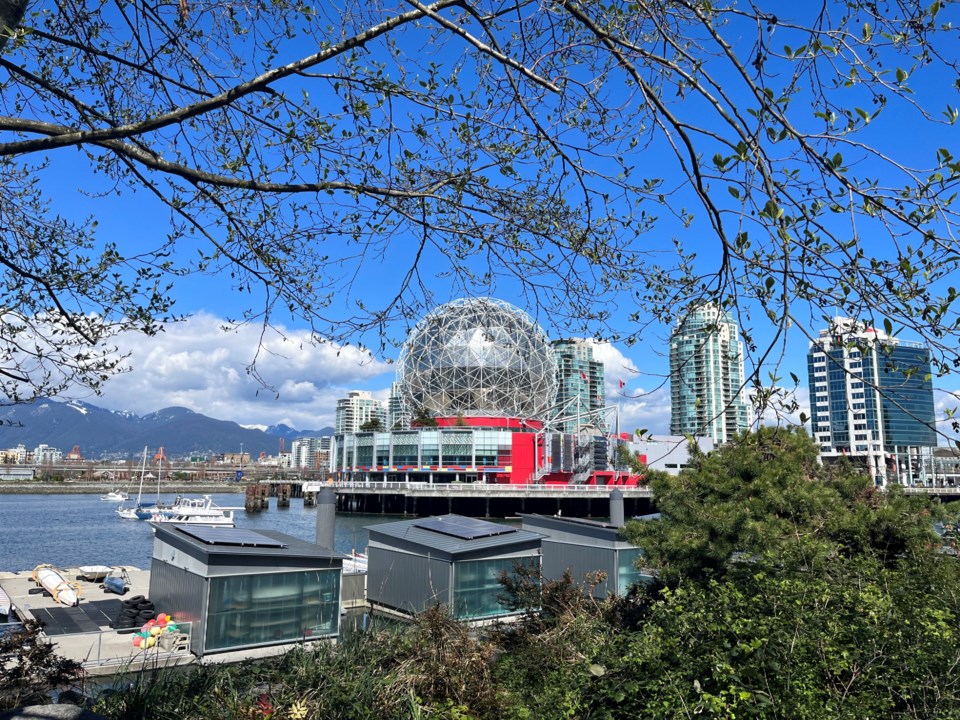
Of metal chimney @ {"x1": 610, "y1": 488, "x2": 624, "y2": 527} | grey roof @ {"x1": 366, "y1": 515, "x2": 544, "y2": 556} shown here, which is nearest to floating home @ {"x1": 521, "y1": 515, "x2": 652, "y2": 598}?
grey roof @ {"x1": 366, "y1": 515, "x2": 544, "y2": 556}

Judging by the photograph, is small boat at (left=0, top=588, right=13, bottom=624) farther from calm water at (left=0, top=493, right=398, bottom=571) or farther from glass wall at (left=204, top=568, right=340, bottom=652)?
glass wall at (left=204, top=568, right=340, bottom=652)

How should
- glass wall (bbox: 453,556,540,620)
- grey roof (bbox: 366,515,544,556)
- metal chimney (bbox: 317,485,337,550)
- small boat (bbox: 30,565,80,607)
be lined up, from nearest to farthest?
glass wall (bbox: 453,556,540,620)
grey roof (bbox: 366,515,544,556)
small boat (bbox: 30,565,80,607)
metal chimney (bbox: 317,485,337,550)

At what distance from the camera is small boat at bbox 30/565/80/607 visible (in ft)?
65.9

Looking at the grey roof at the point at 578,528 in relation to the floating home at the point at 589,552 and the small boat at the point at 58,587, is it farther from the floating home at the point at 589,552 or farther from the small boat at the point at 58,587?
the small boat at the point at 58,587

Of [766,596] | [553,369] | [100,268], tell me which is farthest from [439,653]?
[553,369]

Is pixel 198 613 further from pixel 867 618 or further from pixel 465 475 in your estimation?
pixel 465 475

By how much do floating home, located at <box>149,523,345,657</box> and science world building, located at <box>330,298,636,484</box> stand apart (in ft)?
214

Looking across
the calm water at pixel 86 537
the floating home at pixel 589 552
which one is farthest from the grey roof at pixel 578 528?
the calm water at pixel 86 537

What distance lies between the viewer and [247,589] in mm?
14969

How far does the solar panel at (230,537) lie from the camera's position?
1538 cm

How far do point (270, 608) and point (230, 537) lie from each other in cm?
190

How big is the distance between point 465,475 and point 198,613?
233 ft

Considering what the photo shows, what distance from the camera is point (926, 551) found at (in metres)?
11.3

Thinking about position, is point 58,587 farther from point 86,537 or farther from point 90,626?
point 86,537
